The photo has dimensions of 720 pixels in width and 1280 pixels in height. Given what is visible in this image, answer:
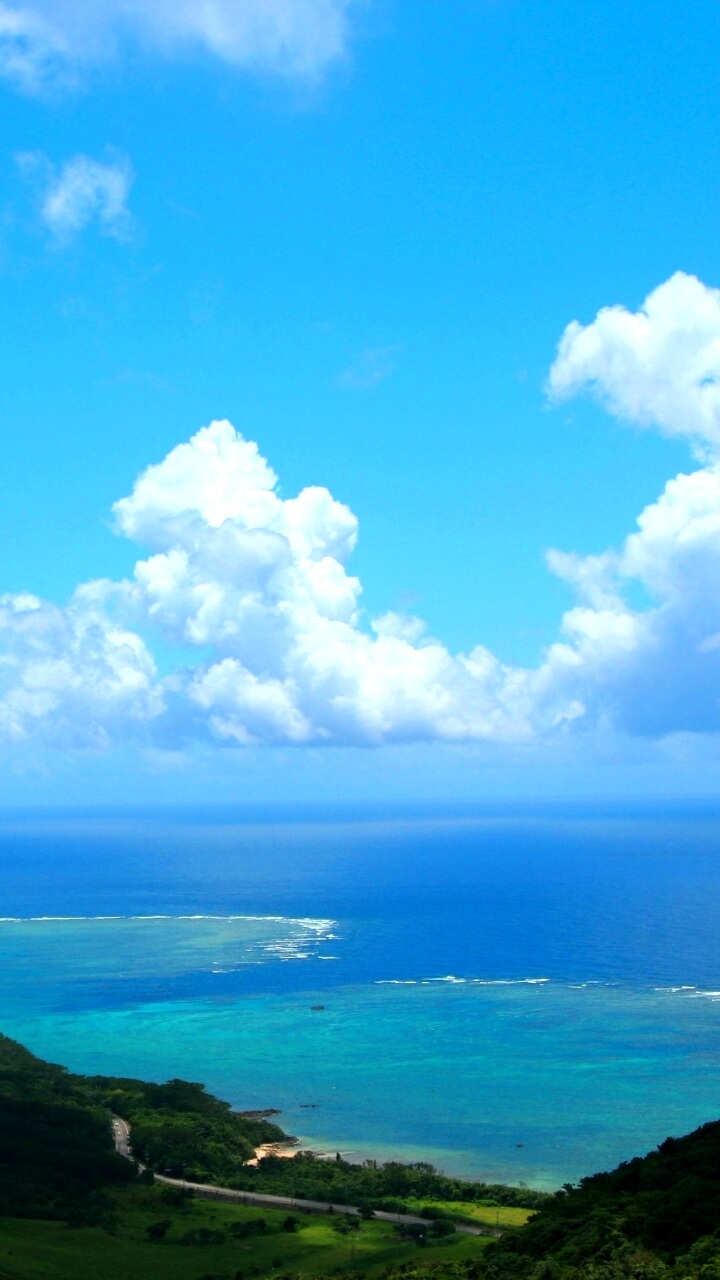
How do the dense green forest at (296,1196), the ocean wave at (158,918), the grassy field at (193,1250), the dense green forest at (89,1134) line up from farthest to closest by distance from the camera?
the ocean wave at (158,918)
the dense green forest at (89,1134)
the grassy field at (193,1250)
the dense green forest at (296,1196)

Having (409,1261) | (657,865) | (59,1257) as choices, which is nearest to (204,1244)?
(59,1257)

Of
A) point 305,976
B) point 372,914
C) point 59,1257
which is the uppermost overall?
point 372,914

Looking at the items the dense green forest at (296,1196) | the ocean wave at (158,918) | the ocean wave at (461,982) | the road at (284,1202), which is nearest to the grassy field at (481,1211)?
the dense green forest at (296,1196)

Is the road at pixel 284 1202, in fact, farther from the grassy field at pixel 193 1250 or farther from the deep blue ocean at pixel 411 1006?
the deep blue ocean at pixel 411 1006

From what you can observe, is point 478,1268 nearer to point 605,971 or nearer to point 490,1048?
point 490,1048

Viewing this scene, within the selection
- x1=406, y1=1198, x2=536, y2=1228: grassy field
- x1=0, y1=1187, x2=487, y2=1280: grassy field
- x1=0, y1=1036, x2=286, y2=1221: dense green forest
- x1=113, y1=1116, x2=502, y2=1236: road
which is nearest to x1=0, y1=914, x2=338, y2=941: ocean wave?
x1=0, y1=1036, x2=286, y2=1221: dense green forest

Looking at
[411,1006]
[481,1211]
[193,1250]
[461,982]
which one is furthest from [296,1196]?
[461,982]
